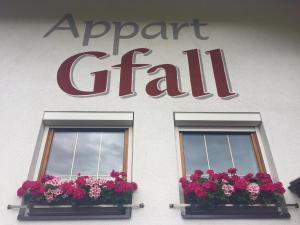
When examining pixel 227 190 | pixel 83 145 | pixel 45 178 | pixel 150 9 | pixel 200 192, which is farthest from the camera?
Result: pixel 150 9

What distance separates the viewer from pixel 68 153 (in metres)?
3.96

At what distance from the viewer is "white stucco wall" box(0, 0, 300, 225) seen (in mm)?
3588

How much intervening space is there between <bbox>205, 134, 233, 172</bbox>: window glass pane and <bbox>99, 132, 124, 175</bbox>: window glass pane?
3.76 ft

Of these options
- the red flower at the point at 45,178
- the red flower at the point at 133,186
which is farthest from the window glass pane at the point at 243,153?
the red flower at the point at 45,178

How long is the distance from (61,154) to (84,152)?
11.4 inches

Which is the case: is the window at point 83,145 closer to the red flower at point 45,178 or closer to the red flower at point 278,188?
the red flower at point 45,178

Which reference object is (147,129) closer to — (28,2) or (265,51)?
(265,51)

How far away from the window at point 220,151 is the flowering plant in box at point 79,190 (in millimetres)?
841

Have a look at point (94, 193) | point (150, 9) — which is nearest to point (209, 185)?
point (94, 193)

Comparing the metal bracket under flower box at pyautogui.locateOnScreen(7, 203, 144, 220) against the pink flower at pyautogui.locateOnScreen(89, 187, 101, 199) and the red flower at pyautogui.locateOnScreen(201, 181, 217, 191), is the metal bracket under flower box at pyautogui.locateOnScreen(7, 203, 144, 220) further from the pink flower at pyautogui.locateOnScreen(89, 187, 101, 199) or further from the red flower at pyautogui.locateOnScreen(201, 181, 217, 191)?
the red flower at pyautogui.locateOnScreen(201, 181, 217, 191)

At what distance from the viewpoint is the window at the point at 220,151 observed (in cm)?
389

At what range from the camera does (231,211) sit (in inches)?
132

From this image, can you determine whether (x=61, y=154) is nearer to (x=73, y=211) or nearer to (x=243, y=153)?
(x=73, y=211)

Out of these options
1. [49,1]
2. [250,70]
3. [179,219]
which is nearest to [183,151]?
[179,219]
